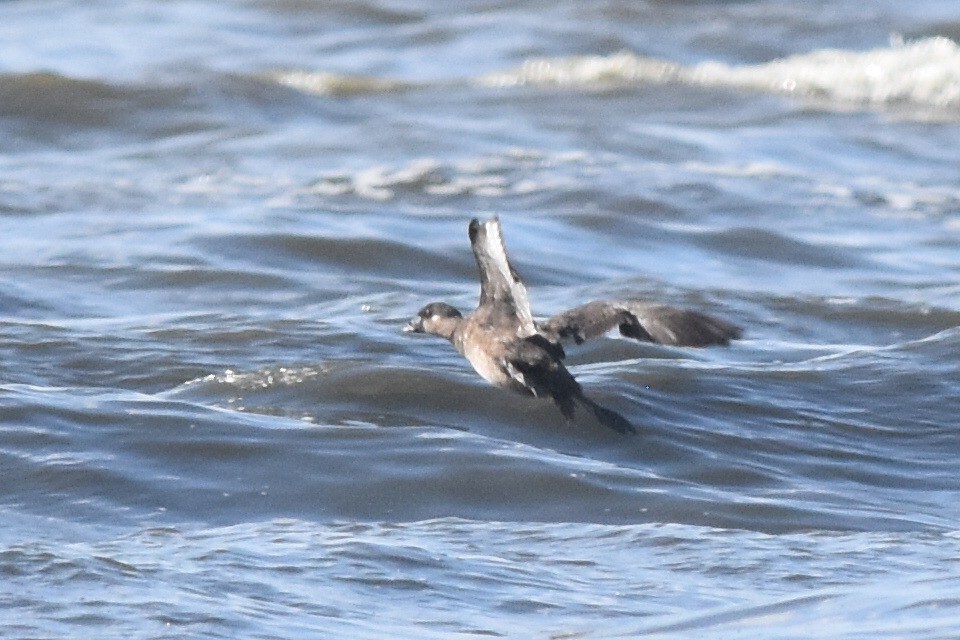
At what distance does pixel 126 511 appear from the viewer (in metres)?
6.01

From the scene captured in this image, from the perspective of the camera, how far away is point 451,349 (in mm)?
8711

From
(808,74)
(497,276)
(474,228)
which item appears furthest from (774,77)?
(474,228)

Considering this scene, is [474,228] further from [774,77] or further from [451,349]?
[774,77]

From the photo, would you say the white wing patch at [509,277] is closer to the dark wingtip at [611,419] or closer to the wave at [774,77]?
the dark wingtip at [611,419]

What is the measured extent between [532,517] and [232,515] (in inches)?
38.5

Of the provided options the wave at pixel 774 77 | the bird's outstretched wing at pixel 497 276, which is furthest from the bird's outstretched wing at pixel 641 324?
the wave at pixel 774 77

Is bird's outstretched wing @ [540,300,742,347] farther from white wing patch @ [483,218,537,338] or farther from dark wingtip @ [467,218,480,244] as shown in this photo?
dark wingtip @ [467,218,480,244]

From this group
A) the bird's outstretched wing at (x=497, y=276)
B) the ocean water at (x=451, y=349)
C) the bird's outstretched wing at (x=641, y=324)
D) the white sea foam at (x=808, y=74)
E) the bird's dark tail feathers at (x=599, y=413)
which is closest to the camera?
the ocean water at (x=451, y=349)

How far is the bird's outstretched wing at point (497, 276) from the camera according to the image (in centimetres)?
637

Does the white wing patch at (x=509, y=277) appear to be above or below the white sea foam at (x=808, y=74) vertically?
below

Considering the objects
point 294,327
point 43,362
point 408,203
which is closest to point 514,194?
point 408,203

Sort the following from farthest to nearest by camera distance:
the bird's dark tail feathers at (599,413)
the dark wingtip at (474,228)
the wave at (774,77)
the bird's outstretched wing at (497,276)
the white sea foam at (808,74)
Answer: the white sea foam at (808,74) < the wave at (774,77) < the bird's dark tail feathers at (599,413) < the bird's outstretched wing at (497,276) < the dark wingtip at (474,228)

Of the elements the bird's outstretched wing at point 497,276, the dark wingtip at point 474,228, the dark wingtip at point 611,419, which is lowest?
the dark wingtip at point 611,419

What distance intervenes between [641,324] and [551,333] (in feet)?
1.11
